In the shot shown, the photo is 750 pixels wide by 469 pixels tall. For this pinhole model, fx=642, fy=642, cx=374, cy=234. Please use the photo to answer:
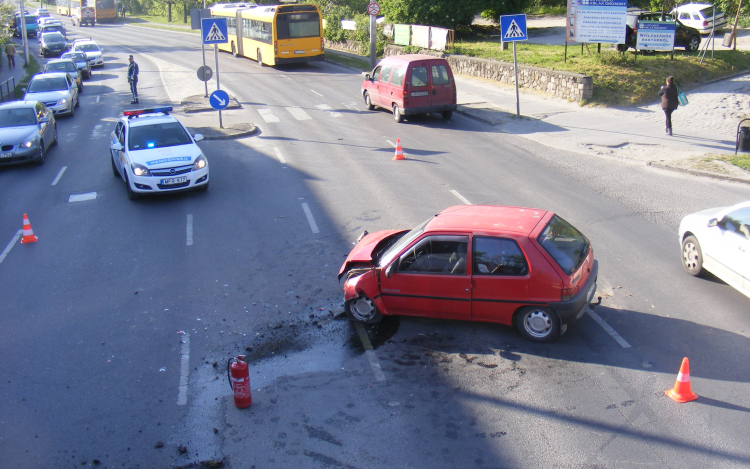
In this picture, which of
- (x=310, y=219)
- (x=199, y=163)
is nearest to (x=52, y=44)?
(x=199, y=163)

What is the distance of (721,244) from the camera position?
337 inches

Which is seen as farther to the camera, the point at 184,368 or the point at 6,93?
the point at 6,93

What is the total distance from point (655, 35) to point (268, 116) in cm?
1489

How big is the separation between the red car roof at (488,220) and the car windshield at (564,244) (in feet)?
0.59

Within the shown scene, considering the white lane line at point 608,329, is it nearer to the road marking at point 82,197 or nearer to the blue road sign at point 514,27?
the road marking at point 82,197

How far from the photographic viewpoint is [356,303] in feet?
26.7

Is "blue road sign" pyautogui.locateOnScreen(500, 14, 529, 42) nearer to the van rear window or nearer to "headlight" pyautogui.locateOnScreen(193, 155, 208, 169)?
the van rear window

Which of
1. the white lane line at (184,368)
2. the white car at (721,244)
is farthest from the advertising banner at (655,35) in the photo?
the white lane line at (184,368)

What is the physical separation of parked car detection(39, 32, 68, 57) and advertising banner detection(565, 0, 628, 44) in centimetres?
3939

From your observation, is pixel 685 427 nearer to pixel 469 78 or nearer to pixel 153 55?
pixel 469 78

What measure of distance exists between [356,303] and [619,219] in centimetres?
601

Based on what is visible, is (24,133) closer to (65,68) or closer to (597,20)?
(65,68)

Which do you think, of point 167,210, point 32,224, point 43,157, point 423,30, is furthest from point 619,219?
point 423,30

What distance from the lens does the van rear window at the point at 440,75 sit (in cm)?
2025
